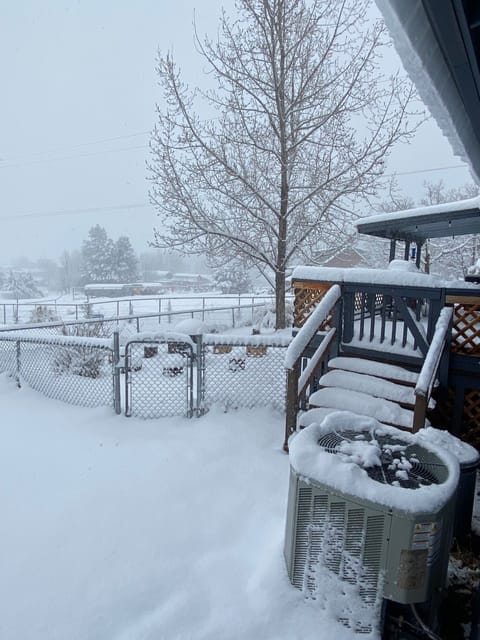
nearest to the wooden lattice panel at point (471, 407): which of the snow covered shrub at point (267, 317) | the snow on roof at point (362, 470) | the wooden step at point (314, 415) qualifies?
the wooden step at point (314, 415)

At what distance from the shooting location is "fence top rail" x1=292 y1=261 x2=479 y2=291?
454cm

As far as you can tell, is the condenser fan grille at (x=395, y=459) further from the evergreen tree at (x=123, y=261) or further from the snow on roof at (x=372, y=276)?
the evergreen tree at (x=123, y=261)

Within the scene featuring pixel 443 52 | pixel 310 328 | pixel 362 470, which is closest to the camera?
pixel 443 52

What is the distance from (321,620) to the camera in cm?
205

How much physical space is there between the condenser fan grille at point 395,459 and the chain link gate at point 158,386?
9.54 feet

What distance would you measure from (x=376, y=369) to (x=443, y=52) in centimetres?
358

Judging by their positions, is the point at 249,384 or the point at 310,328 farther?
the point at 249,384

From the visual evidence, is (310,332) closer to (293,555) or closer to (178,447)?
(178,447)

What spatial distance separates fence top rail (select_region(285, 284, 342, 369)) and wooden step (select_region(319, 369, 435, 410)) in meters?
0.63

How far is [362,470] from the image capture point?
210 cm

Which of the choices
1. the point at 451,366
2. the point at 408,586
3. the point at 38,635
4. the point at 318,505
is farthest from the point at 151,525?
the point at 451,366

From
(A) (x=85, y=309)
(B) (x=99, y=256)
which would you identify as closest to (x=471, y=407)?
(A) (x=85, y=309)

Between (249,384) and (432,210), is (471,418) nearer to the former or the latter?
(249,384)

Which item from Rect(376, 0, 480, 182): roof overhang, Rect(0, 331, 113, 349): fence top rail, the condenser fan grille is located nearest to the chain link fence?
Rect(0, 331, 113, 349): fence top rail
